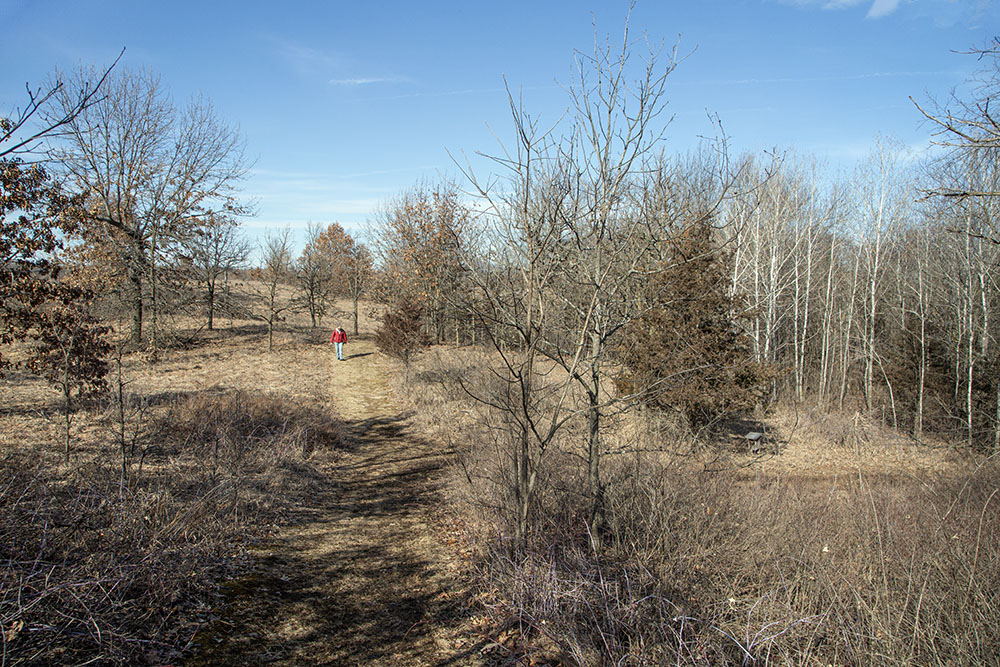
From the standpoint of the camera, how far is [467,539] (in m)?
6.12

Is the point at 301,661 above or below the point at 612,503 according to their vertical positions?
below

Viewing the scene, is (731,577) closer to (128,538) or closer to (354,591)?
(354,591)

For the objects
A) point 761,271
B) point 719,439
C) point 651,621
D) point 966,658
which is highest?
point 761,271

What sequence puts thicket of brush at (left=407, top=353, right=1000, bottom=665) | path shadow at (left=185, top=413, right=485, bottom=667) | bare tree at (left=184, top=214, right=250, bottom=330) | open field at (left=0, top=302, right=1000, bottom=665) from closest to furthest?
thicket of brush at (left=407, top=353, right=1000, bottom=665) < open field at (left=0, top=302, right=1000, bottom=665) < path shadow at (left=185, top=413, right=485, bottom=667) < bare tree at (left=184, top=214, right=250, bottom=330)

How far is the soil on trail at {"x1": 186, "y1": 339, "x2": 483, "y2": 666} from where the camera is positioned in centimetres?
396

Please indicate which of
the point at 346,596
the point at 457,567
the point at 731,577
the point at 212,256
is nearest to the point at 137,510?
the point at 346,596

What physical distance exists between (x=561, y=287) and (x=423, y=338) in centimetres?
1474

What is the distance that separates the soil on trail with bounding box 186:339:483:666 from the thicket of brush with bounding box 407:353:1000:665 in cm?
52

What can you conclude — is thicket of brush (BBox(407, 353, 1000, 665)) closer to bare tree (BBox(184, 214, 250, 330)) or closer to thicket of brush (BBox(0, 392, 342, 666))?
thicket of brush (BBox(0, 392, 342, 666))

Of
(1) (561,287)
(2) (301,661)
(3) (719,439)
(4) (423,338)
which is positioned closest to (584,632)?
(2) (301,661)

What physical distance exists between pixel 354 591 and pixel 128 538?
6.22ft

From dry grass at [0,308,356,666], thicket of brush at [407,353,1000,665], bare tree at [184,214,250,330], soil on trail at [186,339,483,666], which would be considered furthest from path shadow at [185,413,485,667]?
bare tree at [184,214,250,330]

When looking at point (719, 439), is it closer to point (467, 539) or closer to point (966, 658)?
point (467, 539)

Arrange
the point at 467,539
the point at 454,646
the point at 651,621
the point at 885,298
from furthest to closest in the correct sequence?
the point at 885,298 < the point at 467,539 < the point at 454,646 < the point at 651,621
